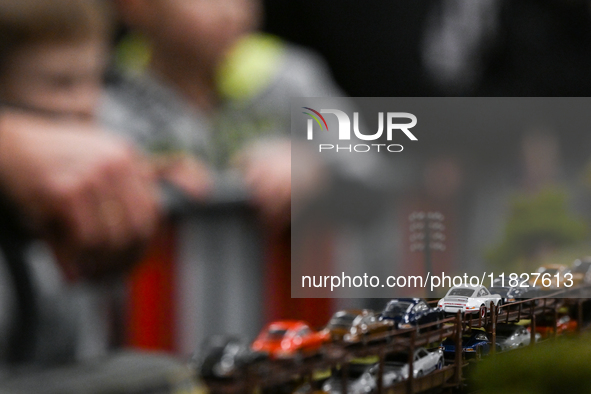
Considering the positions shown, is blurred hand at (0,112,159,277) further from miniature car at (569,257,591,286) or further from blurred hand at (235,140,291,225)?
miniature car at (569,257,591,286)

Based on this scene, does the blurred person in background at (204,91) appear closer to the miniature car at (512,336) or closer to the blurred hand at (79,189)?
the blurred hand at (79,189)

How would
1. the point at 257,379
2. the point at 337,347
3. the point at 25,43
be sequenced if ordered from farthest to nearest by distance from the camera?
the point at 337,347, the point at 257,379, the point at 25,43

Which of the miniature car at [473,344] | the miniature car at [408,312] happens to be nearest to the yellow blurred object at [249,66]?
the miniature car at [408,312]

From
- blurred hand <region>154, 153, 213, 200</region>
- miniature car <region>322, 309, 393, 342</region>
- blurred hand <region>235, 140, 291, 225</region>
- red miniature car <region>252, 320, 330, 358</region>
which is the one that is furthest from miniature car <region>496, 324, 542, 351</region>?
blurred hand <region>154, 153, 213, 200</region>

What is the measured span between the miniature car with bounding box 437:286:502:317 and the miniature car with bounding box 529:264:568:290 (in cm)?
13

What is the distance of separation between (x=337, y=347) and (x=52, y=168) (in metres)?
0.93

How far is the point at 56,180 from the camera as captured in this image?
1.52 m

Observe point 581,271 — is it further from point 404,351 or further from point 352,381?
point 352,381

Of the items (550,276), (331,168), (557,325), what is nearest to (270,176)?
(331,168)

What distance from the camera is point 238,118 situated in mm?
1708

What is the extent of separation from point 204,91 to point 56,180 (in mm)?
439

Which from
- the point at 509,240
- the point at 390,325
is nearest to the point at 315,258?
the point at 390,325

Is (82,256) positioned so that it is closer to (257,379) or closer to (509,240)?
(257,379)
